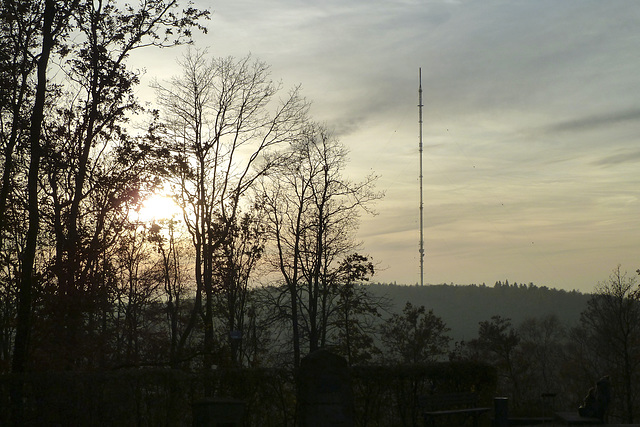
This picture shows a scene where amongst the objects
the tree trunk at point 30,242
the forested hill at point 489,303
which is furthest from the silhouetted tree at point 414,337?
the forested hill at point 489,303

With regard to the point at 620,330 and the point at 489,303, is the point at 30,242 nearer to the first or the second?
the point at 620,330

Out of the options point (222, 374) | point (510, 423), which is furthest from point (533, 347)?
point (222, 374)

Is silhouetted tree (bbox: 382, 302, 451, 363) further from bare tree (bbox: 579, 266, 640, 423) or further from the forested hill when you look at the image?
the forested hill

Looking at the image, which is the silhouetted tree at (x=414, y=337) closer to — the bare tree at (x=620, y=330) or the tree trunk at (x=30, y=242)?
the bare tree at (x=620, y=330)

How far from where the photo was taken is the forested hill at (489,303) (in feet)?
376

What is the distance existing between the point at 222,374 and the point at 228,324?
20.2 metres

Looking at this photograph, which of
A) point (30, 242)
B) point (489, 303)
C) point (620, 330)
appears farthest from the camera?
point (489, 303)

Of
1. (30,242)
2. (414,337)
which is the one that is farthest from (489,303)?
(30,242)

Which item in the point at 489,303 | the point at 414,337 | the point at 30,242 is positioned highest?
the point at 30,242

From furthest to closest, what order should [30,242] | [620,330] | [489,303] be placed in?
[489,303]
[620,330]
[30,242]

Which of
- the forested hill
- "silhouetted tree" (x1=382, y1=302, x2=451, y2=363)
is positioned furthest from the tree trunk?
the forested hill

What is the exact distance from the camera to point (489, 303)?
132250 millimetres

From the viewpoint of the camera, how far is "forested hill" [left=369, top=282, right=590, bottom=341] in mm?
114500

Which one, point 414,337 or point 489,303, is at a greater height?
point 489,303
